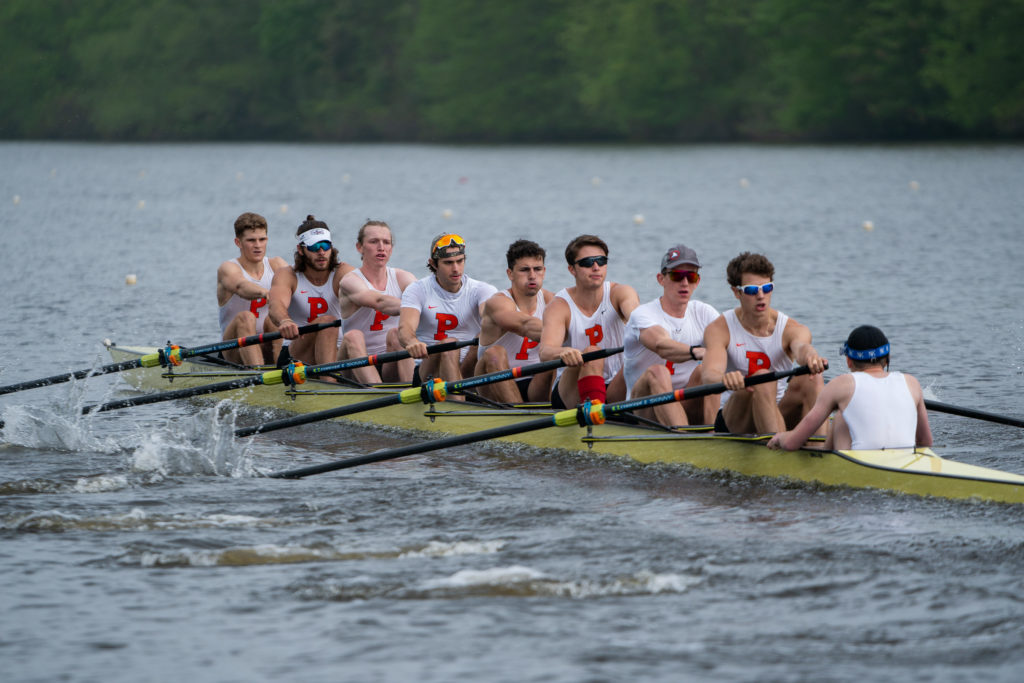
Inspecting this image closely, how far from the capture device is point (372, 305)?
1037 centimetres

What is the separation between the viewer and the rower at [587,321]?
8.57 m

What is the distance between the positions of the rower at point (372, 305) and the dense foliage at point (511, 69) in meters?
44.0

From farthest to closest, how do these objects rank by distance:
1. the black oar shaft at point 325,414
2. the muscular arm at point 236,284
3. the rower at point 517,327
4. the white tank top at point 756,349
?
the muscular arm at point 236,284 → the rower at point 517,327 → the black oar shaft at point 325,414 → the white tank top at point 756,349

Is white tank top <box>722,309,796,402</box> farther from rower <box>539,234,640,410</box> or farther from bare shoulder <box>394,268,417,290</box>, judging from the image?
bare shoulder <box>394,268,417,290</box>

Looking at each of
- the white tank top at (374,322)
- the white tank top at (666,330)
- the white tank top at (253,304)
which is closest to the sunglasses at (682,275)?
the white tank top at (666,330)

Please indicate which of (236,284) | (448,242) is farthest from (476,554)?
(236,284)

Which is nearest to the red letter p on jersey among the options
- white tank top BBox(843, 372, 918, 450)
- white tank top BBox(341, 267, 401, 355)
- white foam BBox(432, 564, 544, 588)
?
white tank top BBox(341, 267, 401, 355)

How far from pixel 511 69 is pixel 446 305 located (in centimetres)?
6344

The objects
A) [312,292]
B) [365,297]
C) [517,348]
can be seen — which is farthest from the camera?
[312,292]

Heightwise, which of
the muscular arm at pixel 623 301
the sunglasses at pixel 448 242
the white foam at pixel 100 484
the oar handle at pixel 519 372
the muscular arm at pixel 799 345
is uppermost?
the sunglasses at pixel 448 242

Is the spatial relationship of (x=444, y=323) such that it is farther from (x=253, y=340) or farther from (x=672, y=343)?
(x=672, y=343)

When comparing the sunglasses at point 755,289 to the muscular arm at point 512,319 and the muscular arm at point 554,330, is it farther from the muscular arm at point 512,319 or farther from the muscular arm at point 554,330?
the muscular arm at point 512,319

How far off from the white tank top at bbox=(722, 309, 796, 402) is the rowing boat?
1.39 ft

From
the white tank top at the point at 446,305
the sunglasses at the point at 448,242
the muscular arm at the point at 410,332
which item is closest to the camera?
the muscular arm at the point at 410,332
